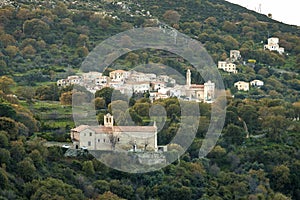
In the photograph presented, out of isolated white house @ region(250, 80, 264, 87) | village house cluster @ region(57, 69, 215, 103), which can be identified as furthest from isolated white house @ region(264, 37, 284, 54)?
village house cluster @ region(57, 69, 215, 103)

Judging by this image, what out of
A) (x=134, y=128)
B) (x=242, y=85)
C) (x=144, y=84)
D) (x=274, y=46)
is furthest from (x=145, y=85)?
(x=274, y=46)

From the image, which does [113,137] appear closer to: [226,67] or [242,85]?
[242,85]

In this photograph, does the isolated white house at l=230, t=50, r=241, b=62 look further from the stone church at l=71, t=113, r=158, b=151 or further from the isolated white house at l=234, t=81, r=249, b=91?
the stone church at l=71, t=113, r=158, b=151

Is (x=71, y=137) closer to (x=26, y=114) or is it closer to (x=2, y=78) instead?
(x=26, y=114)

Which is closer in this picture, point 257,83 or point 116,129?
point 116,129

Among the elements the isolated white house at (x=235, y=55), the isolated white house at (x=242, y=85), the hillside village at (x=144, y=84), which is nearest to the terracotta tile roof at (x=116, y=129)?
the hillside village at (x=144, y=84)

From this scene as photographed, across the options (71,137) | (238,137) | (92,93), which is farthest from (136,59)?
(71,137)
